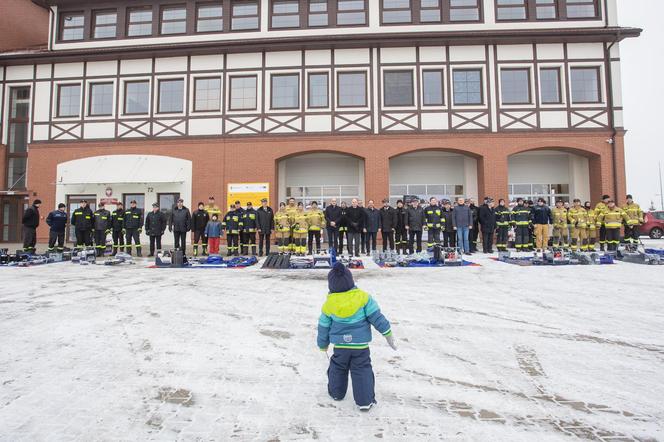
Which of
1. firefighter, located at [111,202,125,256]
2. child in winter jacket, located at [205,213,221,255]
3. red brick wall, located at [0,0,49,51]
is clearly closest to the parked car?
child in winter jacket, located at [205,213,221,255]

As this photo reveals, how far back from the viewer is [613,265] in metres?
10.6

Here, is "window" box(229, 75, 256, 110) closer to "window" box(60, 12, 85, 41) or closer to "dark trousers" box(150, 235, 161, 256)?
"dark trousers" box(150, 235, 161, 256)

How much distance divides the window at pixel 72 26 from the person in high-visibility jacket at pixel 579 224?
79.6ft

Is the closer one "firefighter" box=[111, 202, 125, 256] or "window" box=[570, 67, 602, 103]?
"firefighter" box=[111, 202, 125, 256]

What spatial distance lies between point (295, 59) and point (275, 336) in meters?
15.9

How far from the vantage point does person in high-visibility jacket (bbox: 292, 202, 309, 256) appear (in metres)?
12.8

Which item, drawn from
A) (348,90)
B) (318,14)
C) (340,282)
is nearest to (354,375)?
(340,282)

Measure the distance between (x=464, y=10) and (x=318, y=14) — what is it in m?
7.02

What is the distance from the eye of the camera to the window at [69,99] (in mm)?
18531

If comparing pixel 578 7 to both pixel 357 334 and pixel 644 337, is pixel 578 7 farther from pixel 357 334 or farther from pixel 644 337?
pixel 357 334

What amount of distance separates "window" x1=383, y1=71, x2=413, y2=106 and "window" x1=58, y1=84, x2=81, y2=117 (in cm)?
1538

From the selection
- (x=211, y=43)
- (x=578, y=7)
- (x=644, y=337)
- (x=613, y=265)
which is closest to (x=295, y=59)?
(x=211, y=43)

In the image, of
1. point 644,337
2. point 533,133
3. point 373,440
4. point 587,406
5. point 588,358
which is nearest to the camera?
point 373,440

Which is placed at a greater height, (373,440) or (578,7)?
(578,7)
